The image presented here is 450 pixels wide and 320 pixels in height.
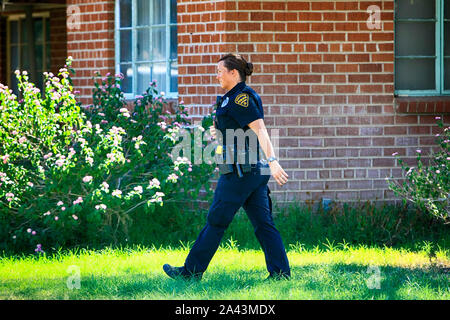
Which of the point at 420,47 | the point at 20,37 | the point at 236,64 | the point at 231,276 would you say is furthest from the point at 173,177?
the point at 20,37

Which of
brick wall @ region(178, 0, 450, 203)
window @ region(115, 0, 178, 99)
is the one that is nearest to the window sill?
brick wall @ region(178, 0, 450, 203)

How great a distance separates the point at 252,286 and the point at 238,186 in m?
0.79

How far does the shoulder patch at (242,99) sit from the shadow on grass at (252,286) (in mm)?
1419

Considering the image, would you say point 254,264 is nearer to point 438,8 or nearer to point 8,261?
point 8,261

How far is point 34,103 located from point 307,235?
322 centimetres

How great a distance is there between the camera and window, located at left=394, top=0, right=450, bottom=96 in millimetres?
9617

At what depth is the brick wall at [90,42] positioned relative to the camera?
33.4 feet

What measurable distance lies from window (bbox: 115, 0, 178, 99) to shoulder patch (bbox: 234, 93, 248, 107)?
3866 mm

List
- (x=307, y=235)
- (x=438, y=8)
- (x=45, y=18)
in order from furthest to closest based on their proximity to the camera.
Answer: (x=45, y=18), (x=438, y=8), (x=307, y=235)

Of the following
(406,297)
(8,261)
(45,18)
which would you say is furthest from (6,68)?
(406,297)

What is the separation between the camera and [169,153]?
27.9ft

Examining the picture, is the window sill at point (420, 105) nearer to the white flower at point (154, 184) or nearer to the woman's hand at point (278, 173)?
the white flower at point (154, 184)

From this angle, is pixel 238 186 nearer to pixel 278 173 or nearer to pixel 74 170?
pixel 278 173

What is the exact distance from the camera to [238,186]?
5.99m
